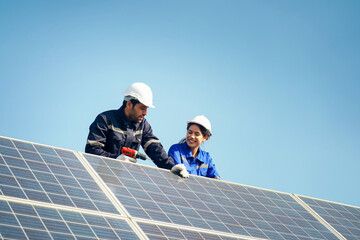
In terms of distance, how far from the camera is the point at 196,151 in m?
12.7

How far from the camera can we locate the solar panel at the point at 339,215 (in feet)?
34.4

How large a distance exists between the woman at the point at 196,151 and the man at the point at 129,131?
22.5 inches

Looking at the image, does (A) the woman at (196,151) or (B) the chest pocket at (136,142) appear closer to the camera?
(B) the chest pocket at (136,142)

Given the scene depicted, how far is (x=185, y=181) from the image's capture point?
408 inches

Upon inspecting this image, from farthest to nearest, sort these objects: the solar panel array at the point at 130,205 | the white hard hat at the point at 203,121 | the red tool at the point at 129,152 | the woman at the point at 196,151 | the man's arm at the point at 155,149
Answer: the white hard hat at the point at 203,121 → the woman at the point at 196,151 → the man's arm at the point at 155,149 → the red tool at the point at 129,152 → the solar panel array at the point at 130,205

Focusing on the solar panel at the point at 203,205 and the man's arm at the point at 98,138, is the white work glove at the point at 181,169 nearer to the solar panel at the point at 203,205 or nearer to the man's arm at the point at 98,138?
the solar panel at the point at 203,205

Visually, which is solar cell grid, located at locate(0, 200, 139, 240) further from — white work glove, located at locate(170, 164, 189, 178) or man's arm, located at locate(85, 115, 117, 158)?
man's arm, located at locate(85, 115, 117, 158)

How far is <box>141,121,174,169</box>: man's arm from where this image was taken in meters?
11.8

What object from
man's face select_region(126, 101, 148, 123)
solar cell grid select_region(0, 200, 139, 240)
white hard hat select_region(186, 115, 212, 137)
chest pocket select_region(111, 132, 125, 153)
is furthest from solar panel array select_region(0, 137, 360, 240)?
white hard hat select_region(186, 115, 212, 137)

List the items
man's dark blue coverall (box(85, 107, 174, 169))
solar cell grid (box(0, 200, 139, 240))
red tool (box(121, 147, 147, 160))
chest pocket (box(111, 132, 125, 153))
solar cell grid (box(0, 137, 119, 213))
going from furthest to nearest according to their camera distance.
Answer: chest pocket (box(111, 132, 125, 153))
man's dark blue coverall (box(85, 107, 174, 169))
red tool (box(121, 147, 147, 160))
solar cell grid (box(0, 137, 119, 213))
solar cell grid (box(0, 200, 139, 240))

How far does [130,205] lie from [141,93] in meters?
3.60

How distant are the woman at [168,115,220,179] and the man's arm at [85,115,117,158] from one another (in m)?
1.89

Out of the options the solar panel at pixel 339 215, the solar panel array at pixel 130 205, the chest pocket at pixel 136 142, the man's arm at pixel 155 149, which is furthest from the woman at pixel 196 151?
the solar panel at pixel 339 215

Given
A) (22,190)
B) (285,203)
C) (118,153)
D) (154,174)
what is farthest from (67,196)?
(285,203)
